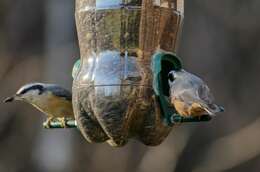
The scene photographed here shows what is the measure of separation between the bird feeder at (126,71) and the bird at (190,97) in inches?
2.9

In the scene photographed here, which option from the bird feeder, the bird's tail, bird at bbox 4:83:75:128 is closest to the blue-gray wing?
bird at bbox 4:83:75:128

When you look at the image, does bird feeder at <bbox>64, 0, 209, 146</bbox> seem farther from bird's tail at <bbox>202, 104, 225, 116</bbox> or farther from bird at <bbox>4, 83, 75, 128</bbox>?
bird at <bbox>4, 83, 75, 128</bbox>

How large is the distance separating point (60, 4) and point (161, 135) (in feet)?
25.4

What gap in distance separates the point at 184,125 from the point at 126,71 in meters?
6.77

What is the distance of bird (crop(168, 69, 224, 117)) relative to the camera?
4.79m

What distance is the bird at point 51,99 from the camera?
5492 millimetres

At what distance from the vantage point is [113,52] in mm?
5129

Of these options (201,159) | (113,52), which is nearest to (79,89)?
(113,52)

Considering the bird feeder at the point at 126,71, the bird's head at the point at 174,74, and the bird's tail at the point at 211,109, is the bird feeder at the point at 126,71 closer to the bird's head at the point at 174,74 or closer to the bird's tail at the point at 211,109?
the bird's head at the point at 174,74

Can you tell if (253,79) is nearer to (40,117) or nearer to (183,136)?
(183,136)

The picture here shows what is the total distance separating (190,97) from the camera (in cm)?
487

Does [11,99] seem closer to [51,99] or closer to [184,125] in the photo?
[51,99]

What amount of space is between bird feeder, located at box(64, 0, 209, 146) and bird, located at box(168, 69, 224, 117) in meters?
0.07

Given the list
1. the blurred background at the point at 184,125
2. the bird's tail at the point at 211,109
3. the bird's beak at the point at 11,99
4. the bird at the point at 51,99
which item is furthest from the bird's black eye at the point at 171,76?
the blurred background at the point at 184,125
